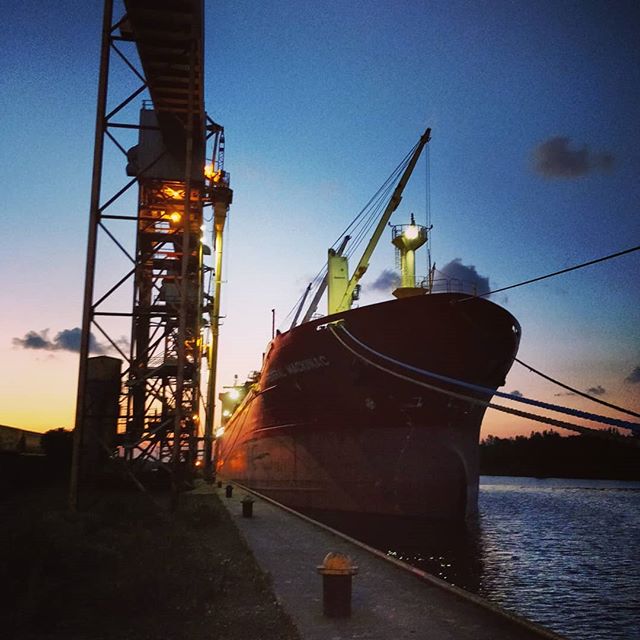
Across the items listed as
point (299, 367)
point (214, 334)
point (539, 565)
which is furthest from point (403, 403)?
point (214, 334)

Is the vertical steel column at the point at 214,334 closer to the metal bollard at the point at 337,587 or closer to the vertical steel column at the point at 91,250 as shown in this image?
the vertical steel column at the point at 91,250

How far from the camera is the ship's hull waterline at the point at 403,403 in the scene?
1767 centimetres

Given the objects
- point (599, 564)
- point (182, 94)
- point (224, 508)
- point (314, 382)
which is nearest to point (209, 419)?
point (314, 382)

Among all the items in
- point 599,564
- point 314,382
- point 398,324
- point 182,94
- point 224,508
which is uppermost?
point 182,94

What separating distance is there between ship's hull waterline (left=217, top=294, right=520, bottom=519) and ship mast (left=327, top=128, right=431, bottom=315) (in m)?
7.98

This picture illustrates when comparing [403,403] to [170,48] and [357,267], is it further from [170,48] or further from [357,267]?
[170,48]

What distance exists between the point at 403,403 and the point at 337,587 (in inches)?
481

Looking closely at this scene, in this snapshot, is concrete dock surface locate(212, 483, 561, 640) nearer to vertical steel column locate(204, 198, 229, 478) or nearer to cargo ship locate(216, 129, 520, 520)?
cargo ship locate(216, 129, 520, 520)

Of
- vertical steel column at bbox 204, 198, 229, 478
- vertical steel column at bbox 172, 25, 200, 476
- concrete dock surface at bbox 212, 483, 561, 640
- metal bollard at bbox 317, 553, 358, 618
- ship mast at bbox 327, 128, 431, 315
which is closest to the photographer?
concrete dock surface at bbox 212, 483, 561, 640

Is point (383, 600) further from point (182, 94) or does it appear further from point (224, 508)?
point (182, 94)

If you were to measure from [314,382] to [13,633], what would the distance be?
589 inches

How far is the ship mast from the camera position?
26.7 meters

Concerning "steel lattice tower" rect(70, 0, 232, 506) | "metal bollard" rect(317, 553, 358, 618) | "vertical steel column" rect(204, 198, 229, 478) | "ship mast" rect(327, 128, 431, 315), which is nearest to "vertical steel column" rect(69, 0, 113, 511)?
"steel lattice tower" rect(70, 0, 232, 506)

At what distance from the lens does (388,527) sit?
16922 mm
